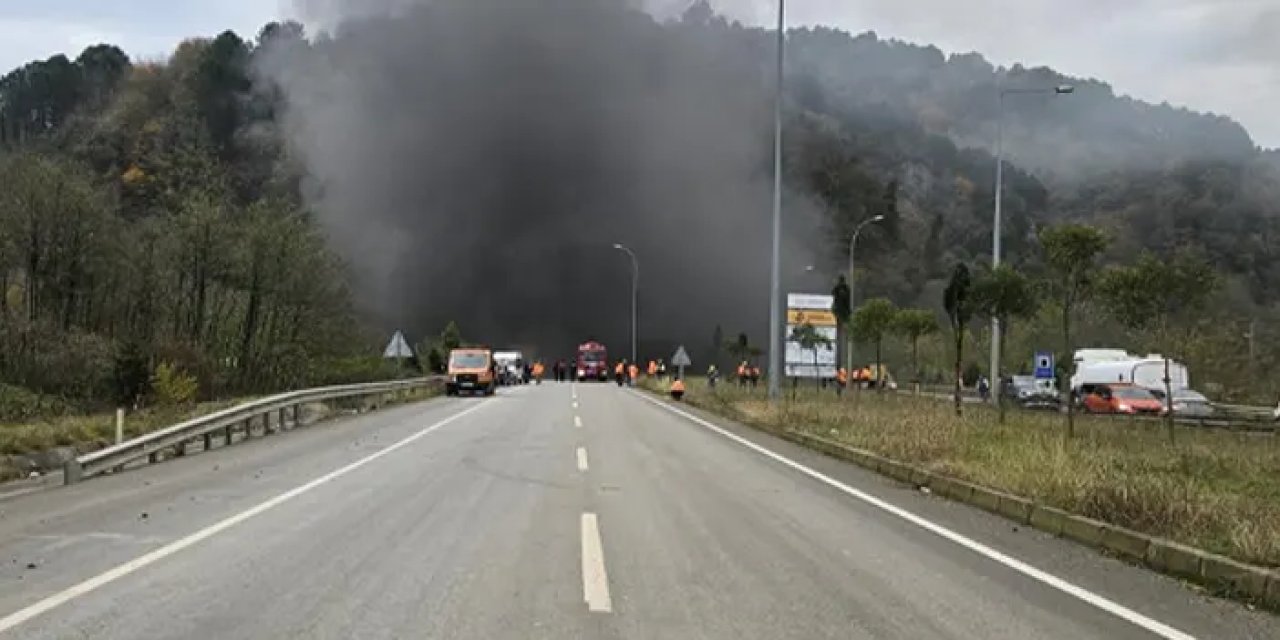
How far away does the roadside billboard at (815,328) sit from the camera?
1759 inches

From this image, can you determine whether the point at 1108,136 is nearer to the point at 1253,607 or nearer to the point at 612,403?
the point at 612,403

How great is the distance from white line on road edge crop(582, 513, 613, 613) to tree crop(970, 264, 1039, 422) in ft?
56.4

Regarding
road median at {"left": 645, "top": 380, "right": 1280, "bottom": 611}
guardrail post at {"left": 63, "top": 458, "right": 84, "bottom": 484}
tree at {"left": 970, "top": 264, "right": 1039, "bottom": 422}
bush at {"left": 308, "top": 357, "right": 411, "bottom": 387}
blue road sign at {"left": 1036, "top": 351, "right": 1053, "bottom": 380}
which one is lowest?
guardrail post at {"left": 63, "top": 458, "right": 84, "bottom": 484}

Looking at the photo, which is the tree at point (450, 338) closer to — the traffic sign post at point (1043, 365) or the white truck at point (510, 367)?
the white truck at point (510, 367)

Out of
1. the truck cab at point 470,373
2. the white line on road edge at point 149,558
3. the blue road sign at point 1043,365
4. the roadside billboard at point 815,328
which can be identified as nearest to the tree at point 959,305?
the blue road sign at point 1043,365

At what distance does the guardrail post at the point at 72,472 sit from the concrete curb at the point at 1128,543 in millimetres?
11540

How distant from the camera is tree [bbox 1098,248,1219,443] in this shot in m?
20.2

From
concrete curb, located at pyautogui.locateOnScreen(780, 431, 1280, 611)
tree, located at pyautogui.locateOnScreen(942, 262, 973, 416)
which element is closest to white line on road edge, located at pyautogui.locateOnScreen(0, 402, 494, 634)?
concrete curb, located at pyautogui.locateOnScreen(780, 431, 1280, 611)

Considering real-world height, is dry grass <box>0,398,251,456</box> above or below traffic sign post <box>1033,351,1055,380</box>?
below

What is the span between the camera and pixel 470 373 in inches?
2035

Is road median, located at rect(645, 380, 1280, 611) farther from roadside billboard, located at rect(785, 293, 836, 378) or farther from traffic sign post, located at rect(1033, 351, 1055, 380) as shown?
→ roadside billboard, located at rect(785, 293, 836, 378)

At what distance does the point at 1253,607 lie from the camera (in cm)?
782

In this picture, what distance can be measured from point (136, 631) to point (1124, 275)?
18761mm

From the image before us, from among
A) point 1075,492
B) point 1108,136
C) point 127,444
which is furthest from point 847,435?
point 1108,136
